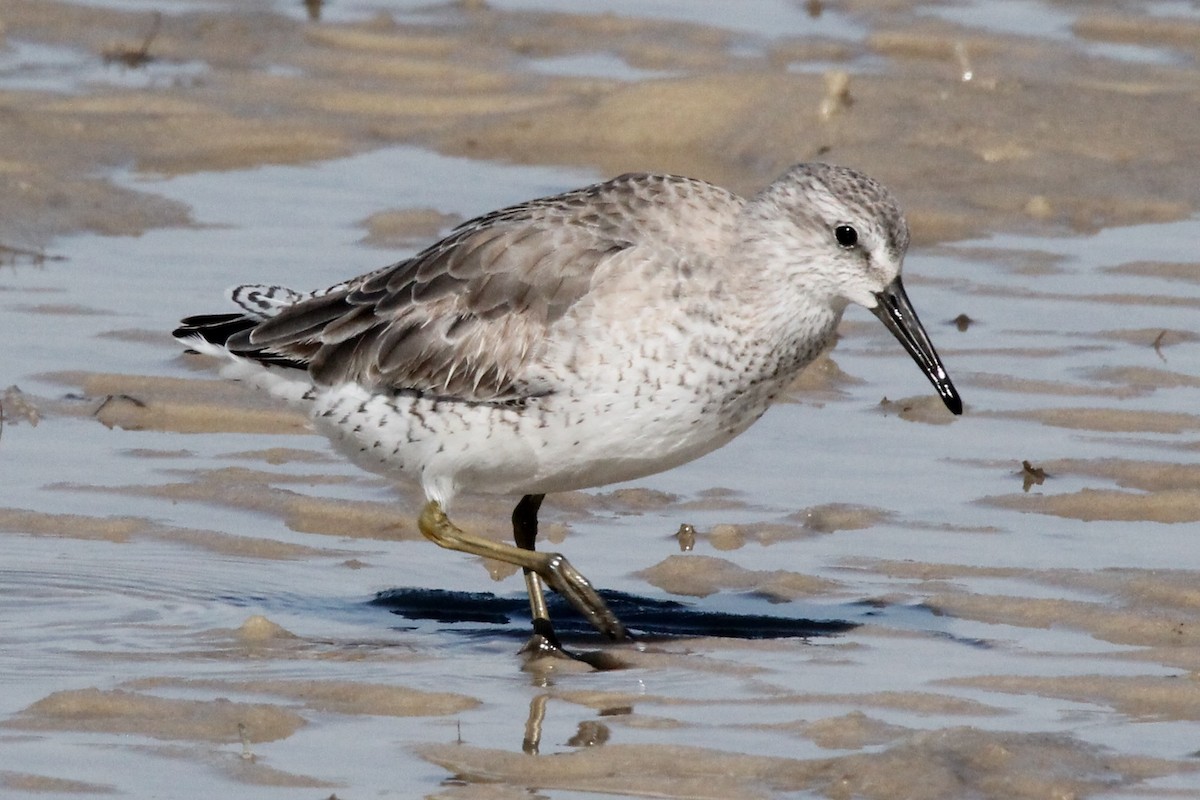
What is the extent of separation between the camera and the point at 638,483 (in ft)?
33.0

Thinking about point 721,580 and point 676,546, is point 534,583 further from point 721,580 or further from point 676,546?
point 676,546

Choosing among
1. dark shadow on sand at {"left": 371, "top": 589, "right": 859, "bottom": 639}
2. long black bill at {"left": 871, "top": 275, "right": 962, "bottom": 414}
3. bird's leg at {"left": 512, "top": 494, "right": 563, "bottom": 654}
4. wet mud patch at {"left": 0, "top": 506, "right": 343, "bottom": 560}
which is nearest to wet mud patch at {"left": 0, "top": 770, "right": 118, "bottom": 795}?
bird's leg at {"left": 512, "top": 494, "right": 563, "bottom": 654}

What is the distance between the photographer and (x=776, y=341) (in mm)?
8203

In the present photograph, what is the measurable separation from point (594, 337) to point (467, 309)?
0.67m

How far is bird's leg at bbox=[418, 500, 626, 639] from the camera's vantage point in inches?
329

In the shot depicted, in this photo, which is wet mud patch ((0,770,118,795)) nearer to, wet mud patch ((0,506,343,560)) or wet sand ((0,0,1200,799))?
wet sand ((0,0,1200,799))

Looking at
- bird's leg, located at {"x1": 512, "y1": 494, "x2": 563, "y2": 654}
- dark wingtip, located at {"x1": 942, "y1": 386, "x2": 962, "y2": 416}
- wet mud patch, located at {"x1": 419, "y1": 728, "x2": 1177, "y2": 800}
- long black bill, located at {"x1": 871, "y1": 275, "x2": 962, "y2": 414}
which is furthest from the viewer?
dark wingtip, located at {"x1": 942, "y1": 386, "x2": 962, "y2": 416}

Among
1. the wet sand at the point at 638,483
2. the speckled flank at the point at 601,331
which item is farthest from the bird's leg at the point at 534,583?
the speckled flank at the point at 601,331

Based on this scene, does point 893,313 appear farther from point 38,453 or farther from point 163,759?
point 38,453

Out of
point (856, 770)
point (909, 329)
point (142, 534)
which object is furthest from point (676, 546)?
point (856, 770)

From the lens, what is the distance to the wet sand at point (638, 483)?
23.5ft

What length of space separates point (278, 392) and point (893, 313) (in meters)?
2.36

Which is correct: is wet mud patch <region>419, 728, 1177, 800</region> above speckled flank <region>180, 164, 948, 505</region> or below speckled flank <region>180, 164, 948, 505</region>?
below

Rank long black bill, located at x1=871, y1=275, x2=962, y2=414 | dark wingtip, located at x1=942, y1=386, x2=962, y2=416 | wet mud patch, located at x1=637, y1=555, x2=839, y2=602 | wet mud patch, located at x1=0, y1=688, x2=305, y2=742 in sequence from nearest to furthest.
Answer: wet mud patch, located at x1=0, y1=688, x2=305, y2=742 → long black bill, located at x1=871, y1=275, x2=962, y2=414 → dark wingtip, located at x1=942, y1=386, x2=962, y2=416 → wet mud patch, located at x1=637, y1=555, x2=839, y2=602
